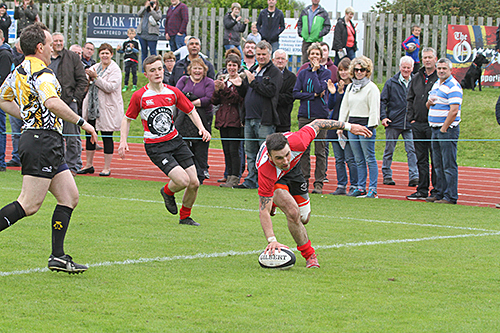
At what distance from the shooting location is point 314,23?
758 inches

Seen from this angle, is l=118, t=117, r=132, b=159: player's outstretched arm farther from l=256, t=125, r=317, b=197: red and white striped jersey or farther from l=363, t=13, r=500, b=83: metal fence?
l=363, t=13, r=500, b=83: metal fence

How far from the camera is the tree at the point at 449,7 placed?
40.7 metres

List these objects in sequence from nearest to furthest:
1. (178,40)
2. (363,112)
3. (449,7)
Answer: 1. (363,112)
2. (178,40)
3. (449,7)

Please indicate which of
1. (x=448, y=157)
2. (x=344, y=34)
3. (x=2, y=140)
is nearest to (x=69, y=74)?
(x=2, y=140)

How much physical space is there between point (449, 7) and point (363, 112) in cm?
3330

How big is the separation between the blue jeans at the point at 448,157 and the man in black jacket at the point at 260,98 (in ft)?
9.41

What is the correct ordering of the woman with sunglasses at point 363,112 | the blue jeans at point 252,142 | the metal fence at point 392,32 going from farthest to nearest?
the metal fence at point 392,32 → the blue jeans at point 252,142 → the woman with sunglasses at point 363,112

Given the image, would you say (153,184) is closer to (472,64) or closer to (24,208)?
(24,208)

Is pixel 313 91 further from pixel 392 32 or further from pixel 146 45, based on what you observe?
pixel 392 32

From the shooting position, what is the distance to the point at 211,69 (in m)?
14.4

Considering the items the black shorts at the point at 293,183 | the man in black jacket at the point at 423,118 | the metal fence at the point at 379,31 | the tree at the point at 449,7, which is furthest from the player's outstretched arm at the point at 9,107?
the tree at the point at 449,7

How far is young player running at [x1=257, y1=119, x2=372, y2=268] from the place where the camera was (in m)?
5.96

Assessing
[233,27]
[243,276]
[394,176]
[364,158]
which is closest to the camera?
[243,276]

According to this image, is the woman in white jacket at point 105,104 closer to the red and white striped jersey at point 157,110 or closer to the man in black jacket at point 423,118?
the red and white striped jersey at point 157,110
